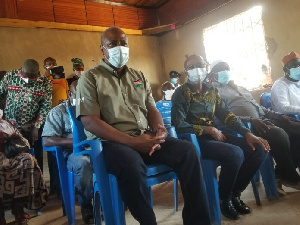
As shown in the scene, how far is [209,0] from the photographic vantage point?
7.10 meters

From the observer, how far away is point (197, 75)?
8.12ft

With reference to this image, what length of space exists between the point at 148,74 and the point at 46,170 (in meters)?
5.02

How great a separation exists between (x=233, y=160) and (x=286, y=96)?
1.60m

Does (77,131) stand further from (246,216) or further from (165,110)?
Result: (165,110)

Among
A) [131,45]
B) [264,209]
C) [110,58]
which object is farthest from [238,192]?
[131,45]

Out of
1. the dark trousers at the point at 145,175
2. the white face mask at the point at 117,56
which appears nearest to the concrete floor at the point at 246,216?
the dark trousers at the point at 145,175

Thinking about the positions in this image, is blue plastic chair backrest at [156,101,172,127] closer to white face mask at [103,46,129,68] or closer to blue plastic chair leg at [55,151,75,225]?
blue plastic chair leg at [55,151,75,225]

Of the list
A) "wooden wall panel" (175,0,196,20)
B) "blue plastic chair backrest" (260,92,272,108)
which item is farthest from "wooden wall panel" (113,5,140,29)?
"blue plastic chair backrest" (260,92,272,108)

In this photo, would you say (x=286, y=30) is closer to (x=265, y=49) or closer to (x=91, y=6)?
(x=265, y=49)

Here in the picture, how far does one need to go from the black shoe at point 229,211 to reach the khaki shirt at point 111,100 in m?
0.89

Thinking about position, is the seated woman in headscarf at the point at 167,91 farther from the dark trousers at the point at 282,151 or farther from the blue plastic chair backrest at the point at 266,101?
the dark trousers at the point at 282,151

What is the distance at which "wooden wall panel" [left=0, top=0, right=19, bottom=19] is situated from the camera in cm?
609

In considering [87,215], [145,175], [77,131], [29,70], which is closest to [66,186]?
[87,215]

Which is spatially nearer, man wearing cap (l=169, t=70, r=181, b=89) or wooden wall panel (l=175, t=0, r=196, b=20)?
wooden wall panel (l=175, t=0, r=196, b=20)
